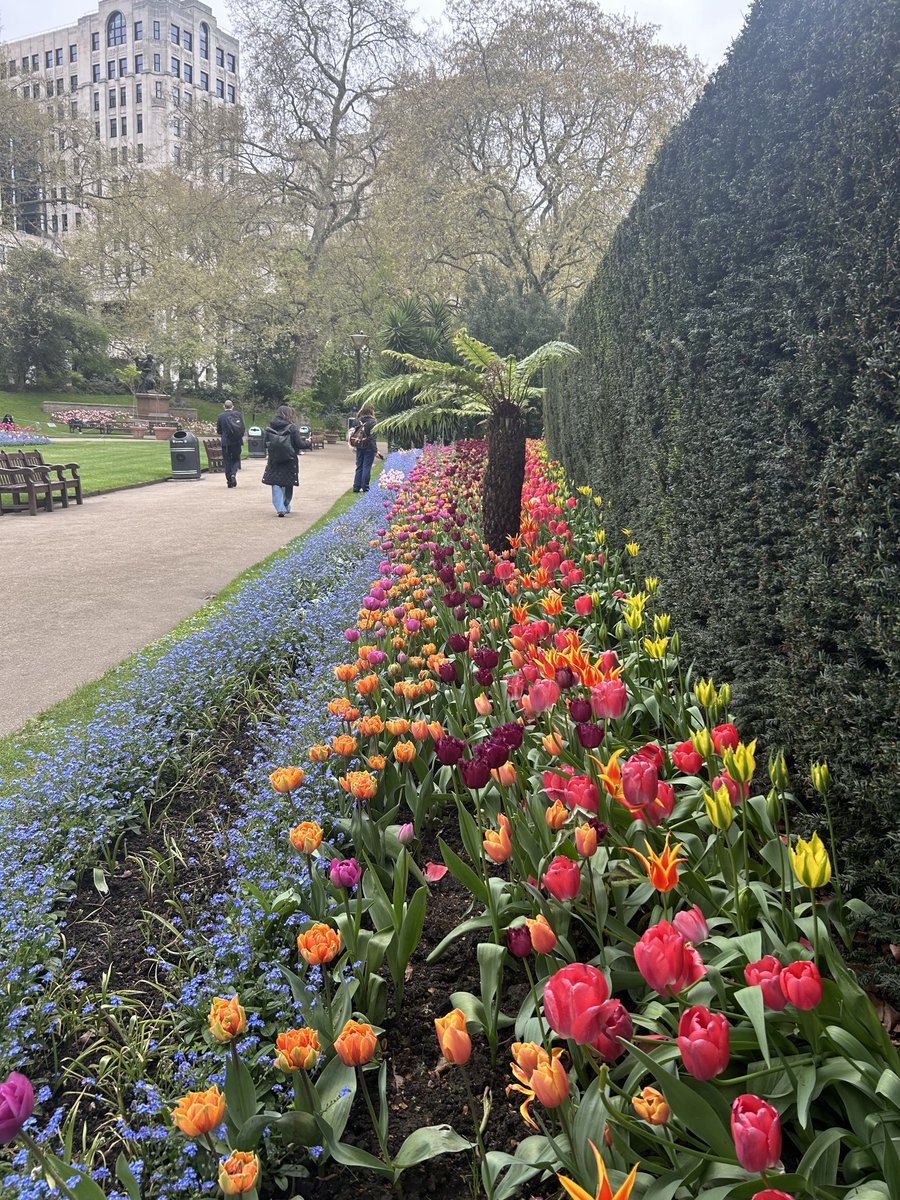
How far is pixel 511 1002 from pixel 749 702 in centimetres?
139

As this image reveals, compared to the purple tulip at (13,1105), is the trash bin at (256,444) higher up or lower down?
higher up

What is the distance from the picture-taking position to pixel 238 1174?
119cm

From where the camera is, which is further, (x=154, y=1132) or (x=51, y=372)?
(x=51, y=372)

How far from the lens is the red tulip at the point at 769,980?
1.17m

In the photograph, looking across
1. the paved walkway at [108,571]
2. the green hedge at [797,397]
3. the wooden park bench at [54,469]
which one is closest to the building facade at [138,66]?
the wooden park bench at [54,469]

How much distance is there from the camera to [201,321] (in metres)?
35.3

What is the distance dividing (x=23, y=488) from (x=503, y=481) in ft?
30.5

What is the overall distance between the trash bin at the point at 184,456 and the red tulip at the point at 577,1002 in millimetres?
18410

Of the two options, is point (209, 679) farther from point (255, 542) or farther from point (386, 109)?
point (386, 109)

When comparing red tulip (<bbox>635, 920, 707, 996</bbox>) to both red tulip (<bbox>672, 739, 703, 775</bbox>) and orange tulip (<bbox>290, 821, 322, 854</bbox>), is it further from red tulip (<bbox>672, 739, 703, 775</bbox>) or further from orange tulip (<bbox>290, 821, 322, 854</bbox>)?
orange tulip (<bbox>290, 821, 322, 854</bbox>)

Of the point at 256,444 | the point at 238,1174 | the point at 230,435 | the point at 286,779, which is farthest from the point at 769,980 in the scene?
the point at 256,444

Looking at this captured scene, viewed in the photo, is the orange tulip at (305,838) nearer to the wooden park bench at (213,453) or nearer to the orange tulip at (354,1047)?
the orange tulip at (354,1047)

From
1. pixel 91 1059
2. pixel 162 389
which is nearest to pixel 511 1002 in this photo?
pixel 91 1059

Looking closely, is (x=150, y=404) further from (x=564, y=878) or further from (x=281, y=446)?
(x=564, y=878)
